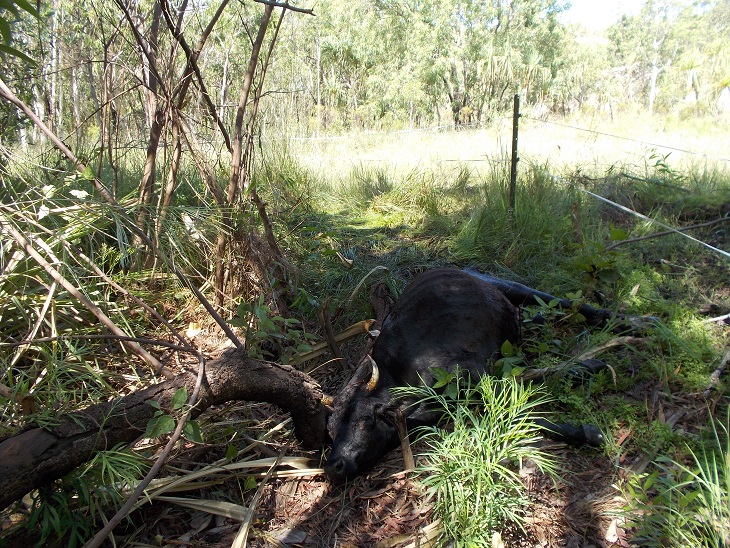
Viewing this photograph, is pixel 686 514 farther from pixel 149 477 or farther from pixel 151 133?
pixel 151 133

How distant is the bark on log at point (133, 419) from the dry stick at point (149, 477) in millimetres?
144

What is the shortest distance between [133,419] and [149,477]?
34 cm

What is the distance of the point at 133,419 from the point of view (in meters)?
2.11

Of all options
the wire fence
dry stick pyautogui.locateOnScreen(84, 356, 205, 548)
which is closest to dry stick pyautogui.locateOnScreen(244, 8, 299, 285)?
dry stick pyautogui.locateOnScreen(84, 356, 205, 548)

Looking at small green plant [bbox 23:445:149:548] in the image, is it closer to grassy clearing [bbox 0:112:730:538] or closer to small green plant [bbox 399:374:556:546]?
grassy clearing [bbox 0:112:730:538]

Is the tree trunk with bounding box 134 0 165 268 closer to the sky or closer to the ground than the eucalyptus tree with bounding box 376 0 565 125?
closer to the ground

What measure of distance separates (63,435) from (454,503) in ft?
4.87

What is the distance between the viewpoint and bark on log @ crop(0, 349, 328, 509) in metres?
1.78

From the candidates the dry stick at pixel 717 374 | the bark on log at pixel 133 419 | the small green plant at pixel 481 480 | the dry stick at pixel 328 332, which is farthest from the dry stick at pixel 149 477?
the dry stick at pixel 717 374

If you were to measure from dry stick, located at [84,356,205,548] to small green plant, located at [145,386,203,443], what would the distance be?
3 centimetres

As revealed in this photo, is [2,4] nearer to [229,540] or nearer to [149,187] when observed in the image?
[229,540]

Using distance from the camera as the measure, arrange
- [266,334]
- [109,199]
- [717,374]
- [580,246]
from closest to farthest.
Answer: [109,199] < [266,334] < [717,374] < [580,246]

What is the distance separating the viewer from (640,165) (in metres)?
6.73

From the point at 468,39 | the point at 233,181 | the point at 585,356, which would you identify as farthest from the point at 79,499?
the point at 468,39
